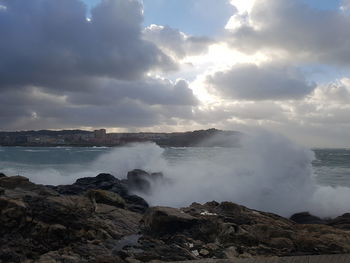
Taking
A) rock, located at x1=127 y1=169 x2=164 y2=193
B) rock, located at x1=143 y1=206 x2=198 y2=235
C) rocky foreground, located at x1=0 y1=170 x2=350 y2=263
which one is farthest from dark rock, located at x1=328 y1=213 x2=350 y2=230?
rock, located at x1=127 y1=169 x2=164 y2=193

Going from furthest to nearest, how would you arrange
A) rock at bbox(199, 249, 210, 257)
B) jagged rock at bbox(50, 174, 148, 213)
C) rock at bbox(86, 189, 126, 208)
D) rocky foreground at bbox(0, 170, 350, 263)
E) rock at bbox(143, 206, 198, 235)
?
jagged rock at bbox(50, 174, 148, 213) < rock at bbox(86, 189, 126, 208) < rock at bbox(143, 206, 198, 235) < rock at bbox(199, 249, 210, 257) < rocky foreground at bbox(0, 170, 350, 263)

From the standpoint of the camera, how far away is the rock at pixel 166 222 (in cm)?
695

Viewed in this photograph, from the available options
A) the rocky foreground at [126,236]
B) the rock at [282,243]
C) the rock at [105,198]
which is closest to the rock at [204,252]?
the rocky foreground at [126,236]

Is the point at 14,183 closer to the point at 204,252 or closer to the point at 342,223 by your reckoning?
the point at 204,252

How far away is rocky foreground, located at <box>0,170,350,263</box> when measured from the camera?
5258 mm

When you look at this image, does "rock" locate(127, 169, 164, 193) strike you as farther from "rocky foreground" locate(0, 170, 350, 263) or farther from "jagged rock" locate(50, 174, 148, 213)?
"rocky foreground" locate(0, 170, 350, 263)

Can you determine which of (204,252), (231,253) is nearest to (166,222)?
(204,252)

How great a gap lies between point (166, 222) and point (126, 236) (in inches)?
32.0

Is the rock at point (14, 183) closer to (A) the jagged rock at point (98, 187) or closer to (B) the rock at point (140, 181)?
(A) the jagged rock at point (98, 187)

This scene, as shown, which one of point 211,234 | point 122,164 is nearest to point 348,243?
point 211,234

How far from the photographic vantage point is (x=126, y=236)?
6570 mm

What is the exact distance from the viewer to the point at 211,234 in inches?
269

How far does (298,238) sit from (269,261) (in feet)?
14.3

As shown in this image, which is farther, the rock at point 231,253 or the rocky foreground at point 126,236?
the rock at point 231,253
